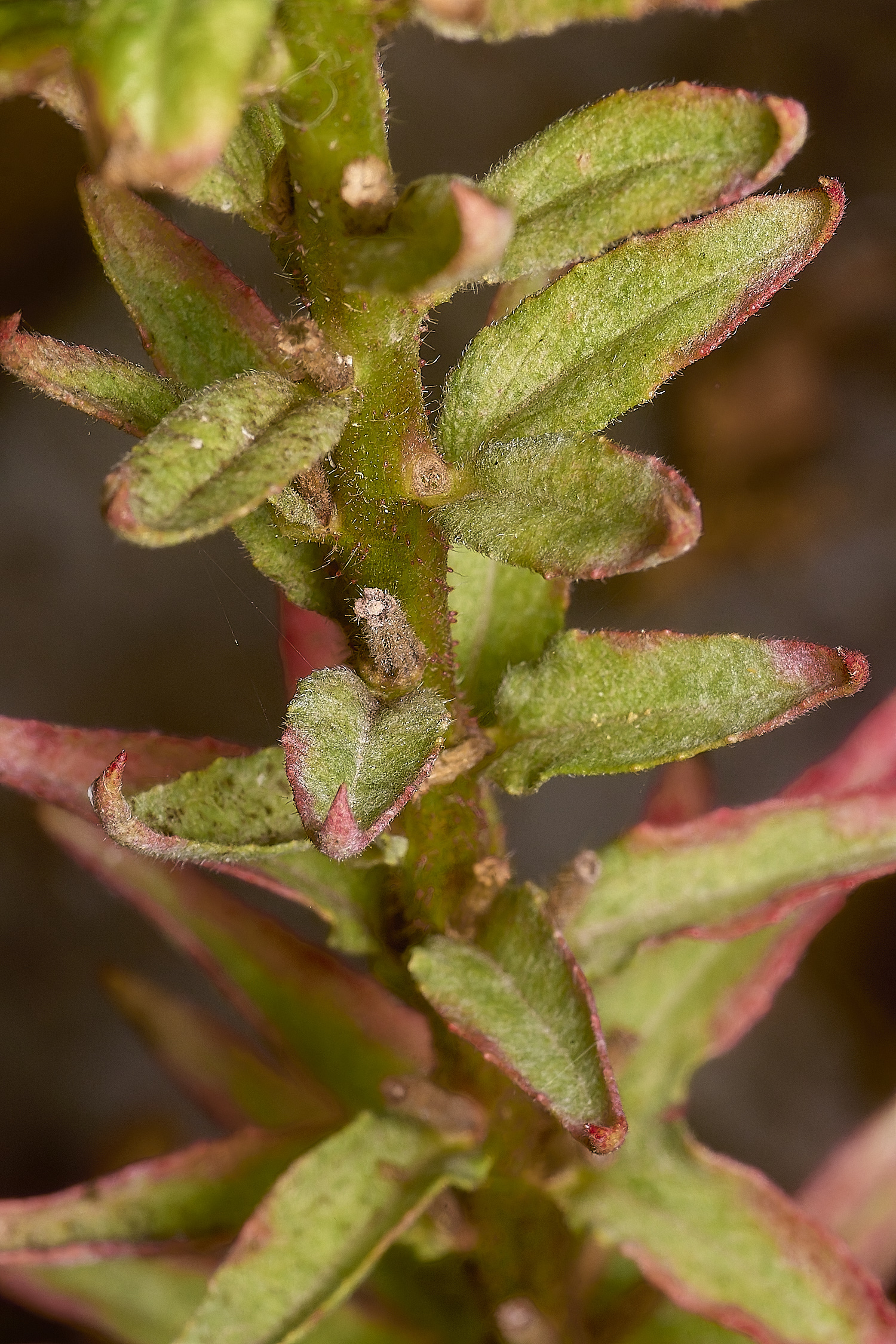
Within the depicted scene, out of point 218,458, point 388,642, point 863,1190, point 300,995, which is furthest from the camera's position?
point 863,1190

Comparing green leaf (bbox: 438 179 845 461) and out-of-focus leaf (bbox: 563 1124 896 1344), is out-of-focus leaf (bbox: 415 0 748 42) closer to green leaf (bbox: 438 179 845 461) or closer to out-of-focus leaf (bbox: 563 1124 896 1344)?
green leaf (bbox: 438 179 845 461)

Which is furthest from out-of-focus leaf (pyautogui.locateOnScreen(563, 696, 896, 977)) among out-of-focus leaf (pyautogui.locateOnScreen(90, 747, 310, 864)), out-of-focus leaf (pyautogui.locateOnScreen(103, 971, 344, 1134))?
out-of-focus leaf (pyautogui.locateOnScreen(103, 971, 344, 1134))

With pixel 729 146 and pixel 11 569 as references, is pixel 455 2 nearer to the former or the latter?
pixel 729 146

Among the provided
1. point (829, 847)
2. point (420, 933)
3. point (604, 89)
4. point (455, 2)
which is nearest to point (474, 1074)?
point (420, 933)

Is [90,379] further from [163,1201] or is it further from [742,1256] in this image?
[742,1256]

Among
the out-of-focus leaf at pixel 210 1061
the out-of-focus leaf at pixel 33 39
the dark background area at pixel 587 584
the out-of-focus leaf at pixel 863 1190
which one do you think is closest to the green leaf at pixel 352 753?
the out-of-focus leaf at pixel 33 39

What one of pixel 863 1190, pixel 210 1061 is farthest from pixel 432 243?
pixel 863 1190
